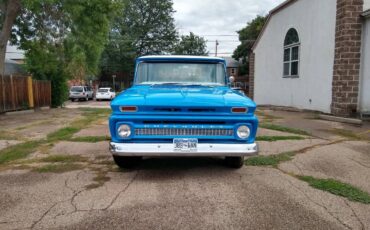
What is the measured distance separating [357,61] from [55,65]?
1602 centimetres

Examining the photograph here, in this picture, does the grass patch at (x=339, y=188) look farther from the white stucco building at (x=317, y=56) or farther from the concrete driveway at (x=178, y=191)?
the white stucco building at (x=317, y=56)

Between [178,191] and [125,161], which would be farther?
[125,161]

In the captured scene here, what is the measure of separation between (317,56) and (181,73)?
935 cm

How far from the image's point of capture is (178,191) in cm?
473

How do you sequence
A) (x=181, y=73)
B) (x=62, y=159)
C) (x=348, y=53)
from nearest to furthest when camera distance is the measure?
(x=181, y=73) < (x=62, y=159) < (x=348, y=53)

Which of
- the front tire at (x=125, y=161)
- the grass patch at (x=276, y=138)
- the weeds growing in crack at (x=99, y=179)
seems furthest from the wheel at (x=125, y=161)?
the grass patch at (x=276, y=138)

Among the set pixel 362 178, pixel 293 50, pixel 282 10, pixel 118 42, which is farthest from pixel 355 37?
pixel 118 42

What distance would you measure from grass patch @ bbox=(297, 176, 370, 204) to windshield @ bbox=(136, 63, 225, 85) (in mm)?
2432

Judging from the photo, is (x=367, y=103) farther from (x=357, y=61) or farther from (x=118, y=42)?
(x=118, y=42)

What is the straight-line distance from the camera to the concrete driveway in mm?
3777

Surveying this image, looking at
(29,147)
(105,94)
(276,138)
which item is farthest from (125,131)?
(105,94)

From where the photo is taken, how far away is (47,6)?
16922 mm

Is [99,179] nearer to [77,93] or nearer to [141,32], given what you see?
[77,93]

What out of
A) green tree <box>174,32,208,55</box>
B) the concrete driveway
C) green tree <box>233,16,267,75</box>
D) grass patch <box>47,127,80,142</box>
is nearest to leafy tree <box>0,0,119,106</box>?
grass patch <box>47,127,80,142</box>
